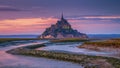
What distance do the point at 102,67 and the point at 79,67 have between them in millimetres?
6312

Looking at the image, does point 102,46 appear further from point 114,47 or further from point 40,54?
point 40,54

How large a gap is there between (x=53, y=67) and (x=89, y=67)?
777 centimetres

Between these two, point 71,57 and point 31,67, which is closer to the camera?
point 31,67

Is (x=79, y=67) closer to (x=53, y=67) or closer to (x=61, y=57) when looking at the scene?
(x=53, y=67)

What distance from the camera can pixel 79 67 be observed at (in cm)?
5728

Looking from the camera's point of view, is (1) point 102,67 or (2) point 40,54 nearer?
(1) point 102,67

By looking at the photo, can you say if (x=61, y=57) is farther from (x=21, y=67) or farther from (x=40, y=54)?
(x=21, y=67)

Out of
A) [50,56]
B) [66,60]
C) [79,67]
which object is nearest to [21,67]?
[79,67]

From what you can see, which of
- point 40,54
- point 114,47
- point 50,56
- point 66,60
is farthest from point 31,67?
point 114,47

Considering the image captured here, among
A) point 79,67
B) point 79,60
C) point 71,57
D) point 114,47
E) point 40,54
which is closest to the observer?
point 79,67

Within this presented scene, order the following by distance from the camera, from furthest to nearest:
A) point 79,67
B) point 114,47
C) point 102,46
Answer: point 102,46 < point 114,47 < point 79,67

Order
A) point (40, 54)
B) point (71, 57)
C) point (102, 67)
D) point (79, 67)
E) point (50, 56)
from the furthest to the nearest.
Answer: point (40, 54) < point (50, 56) < point (71, 57) < point (79, 67) < point (102, 67)

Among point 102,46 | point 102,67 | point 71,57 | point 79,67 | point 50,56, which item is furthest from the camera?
point 102,46

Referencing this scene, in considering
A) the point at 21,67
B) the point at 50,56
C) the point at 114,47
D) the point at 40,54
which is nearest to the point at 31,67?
the point at 21,67
